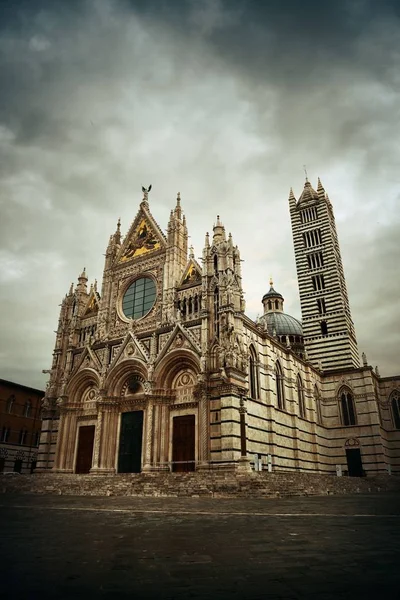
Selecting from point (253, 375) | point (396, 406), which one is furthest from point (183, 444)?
point (396, 406)

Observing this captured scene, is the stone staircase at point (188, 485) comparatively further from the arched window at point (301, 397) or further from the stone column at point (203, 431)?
the arched window at point (301, 397)

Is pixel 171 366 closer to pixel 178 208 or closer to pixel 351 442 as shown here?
pixel 178 208

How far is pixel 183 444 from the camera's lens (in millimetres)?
25094

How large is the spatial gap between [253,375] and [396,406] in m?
19.3

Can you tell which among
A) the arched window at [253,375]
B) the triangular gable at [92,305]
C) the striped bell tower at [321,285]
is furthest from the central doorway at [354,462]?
the triangular gable at [92,305]

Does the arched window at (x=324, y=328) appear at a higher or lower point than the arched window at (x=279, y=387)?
higher

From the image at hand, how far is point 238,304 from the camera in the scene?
2609cm

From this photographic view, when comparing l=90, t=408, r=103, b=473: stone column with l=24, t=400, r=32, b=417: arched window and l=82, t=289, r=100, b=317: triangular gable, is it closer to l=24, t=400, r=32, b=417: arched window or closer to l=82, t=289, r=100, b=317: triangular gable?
l=82, t=289, r=100, b=317: triangular gable

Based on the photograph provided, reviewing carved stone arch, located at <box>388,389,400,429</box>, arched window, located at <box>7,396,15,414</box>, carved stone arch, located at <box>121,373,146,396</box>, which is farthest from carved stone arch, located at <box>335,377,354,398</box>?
arched window, located at <box>7,396,15,414</box>

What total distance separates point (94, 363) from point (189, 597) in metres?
28.5

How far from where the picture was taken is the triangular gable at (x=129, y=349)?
2839 cm

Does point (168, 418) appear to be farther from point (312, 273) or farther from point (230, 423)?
point (312, 273)

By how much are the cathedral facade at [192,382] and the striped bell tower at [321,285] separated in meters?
0.23

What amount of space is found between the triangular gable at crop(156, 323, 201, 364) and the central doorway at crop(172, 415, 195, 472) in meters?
4.22
